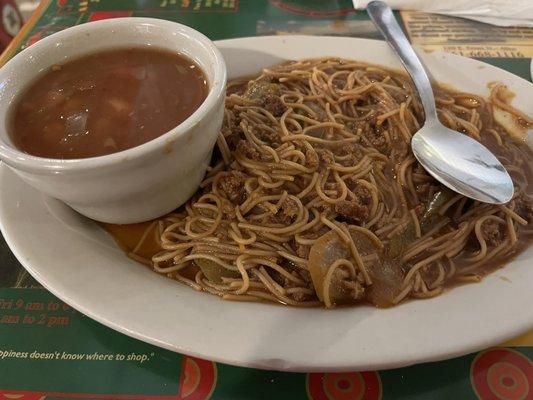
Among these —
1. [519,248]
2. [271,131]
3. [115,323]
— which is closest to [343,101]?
[271,131]

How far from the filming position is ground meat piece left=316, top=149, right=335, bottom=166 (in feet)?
6.56

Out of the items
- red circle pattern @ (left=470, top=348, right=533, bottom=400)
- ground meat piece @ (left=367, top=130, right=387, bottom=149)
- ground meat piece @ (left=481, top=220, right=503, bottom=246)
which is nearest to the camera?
red circle pattern @ (left=470, top=348, right=533, bottom=400)

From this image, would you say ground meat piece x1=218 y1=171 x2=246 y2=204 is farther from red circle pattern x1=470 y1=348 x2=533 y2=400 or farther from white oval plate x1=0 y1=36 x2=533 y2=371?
red circle pattern x1=470 y1=348 x2=533 y2=400

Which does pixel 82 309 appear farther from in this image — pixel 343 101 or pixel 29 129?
pixel 343 101

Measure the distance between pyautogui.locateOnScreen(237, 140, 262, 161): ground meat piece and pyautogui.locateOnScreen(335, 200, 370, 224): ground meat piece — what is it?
426 mm

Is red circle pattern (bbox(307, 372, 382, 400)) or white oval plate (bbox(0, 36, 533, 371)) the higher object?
white oval plate (bbox(0, 36, 533, 371))

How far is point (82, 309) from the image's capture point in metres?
1.43

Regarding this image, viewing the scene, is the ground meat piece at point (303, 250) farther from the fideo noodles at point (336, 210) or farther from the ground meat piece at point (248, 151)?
the ground meat piece at point (248, 151)

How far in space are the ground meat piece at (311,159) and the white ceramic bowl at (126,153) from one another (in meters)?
0.44

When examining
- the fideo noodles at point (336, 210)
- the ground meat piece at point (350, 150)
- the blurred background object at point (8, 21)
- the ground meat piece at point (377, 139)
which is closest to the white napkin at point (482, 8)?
the fideo noodles at point (336, 210)

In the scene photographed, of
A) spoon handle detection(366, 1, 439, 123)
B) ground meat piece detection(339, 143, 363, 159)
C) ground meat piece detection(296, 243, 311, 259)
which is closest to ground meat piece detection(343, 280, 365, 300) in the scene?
ground meat piece detection(296, 243, 311, 259)

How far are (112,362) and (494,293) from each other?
1.33 m

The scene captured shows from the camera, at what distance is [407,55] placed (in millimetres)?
2430

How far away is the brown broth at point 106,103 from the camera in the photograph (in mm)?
1560
